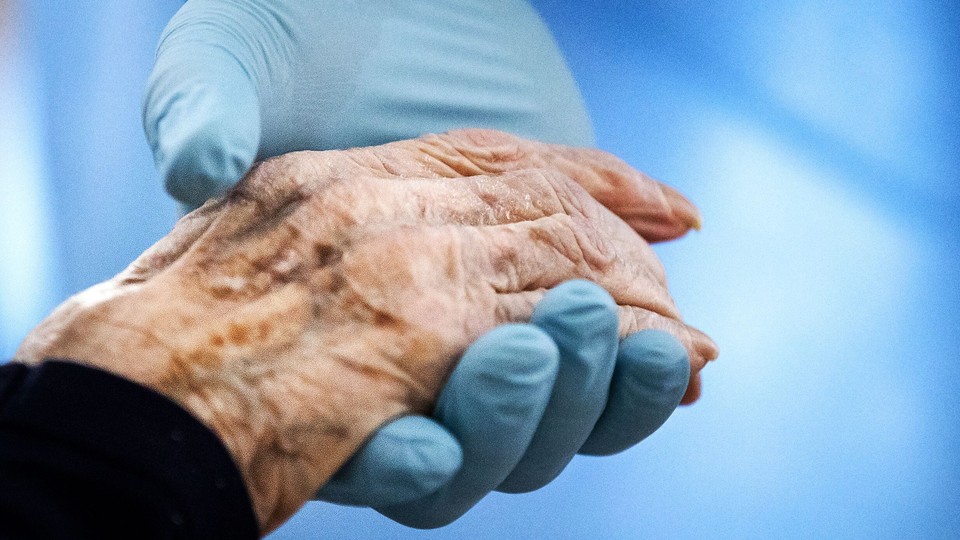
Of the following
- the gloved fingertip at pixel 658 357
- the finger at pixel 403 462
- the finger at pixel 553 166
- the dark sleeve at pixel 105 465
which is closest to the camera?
the dark sleeve at pixel 105 465

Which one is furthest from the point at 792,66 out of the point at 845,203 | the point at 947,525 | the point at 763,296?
the point at 947,525

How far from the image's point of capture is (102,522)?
1.69ft

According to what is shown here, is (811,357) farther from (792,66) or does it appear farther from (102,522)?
(102,522)

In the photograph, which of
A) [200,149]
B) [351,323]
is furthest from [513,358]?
[200,149]

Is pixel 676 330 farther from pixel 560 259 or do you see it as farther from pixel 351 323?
pixel 351 323

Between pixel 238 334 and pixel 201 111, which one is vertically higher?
pixel 201 111

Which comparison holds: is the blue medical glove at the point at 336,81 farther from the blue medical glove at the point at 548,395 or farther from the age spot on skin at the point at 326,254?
the blue medical glove at the point at 548,395

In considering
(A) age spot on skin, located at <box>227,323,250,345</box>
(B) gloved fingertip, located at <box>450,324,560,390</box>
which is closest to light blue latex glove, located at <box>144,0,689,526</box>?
(B) gloved fingertip, located at <box>450,324,560,390</box>

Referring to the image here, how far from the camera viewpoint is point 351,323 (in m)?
0.66

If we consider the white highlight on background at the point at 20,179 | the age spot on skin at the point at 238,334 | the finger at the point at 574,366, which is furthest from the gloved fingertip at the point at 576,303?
the white highlight on background at the point at 20,179

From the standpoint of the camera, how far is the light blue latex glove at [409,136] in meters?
0.62

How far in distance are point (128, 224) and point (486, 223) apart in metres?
0.58

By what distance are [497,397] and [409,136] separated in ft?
1.68

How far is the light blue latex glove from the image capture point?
2.03ft
